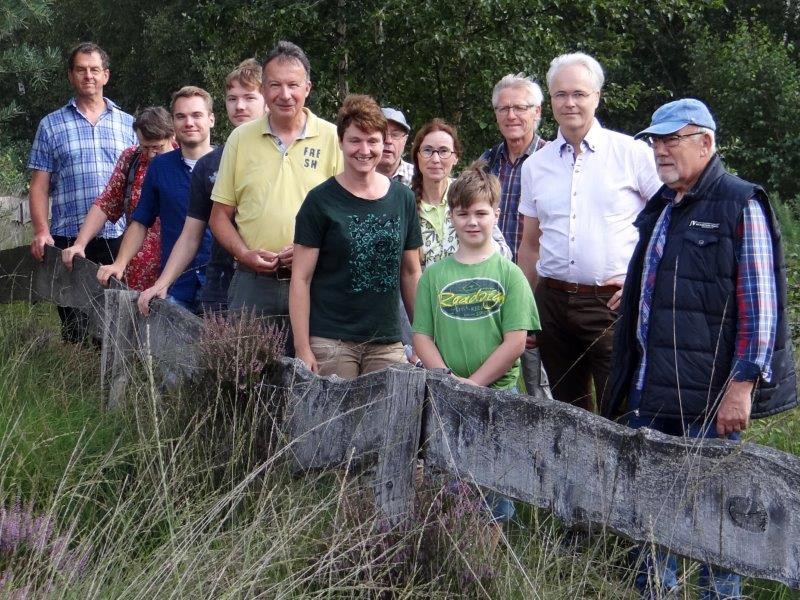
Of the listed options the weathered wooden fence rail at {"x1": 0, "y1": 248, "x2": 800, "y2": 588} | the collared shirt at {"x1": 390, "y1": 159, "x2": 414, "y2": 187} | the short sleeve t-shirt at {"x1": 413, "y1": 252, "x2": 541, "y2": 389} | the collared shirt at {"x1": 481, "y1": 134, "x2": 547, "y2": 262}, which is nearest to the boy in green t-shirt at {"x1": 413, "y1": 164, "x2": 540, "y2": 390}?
the short sleeve t-shirt at {"x1": 413, "y1": 252, "x2": 541, "y2": 389}

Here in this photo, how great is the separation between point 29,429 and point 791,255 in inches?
371

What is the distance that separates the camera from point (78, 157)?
7.29 meters

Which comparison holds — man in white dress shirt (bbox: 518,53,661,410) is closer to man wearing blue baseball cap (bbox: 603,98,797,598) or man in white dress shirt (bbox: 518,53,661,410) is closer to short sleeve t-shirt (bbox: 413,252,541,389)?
short sleeve t-shirt (bbox: 413,252,541,389)

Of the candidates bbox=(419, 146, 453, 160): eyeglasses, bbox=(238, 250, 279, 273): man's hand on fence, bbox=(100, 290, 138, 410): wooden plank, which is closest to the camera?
bbox=(238, 250, 279, 273): man's hand on fence

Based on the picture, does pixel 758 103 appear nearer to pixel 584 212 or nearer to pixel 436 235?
pixel 436 235

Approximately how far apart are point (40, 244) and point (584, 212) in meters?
3.45

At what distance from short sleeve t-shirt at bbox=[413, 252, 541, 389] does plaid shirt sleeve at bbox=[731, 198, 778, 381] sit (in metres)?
1.01

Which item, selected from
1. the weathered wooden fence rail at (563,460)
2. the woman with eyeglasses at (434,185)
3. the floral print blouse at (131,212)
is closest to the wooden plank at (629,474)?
the weathered wooden fence rail at (563,460)

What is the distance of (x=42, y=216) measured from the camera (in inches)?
280

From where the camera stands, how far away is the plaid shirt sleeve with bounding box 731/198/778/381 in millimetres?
3732

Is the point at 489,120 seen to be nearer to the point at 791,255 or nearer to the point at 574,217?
the point at 791,255

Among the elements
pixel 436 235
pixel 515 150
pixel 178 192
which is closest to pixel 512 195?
pixel 515 150

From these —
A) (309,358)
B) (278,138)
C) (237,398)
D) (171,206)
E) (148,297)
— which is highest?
(278,138)

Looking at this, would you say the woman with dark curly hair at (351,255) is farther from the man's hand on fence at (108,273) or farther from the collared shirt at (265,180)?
the man's hand on fence at (108,273)
